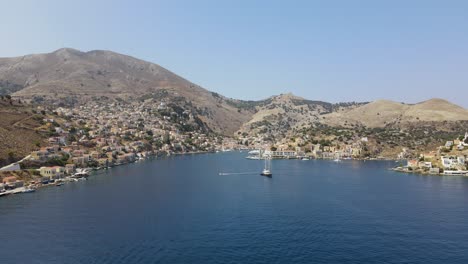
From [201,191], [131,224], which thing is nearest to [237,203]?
[201,191]

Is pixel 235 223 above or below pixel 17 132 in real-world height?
below

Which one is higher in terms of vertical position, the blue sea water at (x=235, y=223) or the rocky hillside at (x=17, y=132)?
the rocky hillside at (x=17, y=132)

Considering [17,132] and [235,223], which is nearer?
[235,223]

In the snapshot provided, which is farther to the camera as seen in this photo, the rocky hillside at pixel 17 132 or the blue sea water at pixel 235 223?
the rocky hillside at pixel 17 132

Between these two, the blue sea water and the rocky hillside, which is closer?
the blue sea water

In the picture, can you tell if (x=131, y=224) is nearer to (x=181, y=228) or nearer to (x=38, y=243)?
(x=181, y=228)

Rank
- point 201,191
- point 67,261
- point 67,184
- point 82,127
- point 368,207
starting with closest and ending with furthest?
point 67,261 → point 368,207 → point 201,191 → point 67,184 → point 82,127

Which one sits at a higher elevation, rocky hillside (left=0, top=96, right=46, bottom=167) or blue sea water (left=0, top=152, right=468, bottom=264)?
rocky hillside (left=0, top=96, right=46, bottom=167)

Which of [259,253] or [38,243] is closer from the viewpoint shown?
[259,253]
